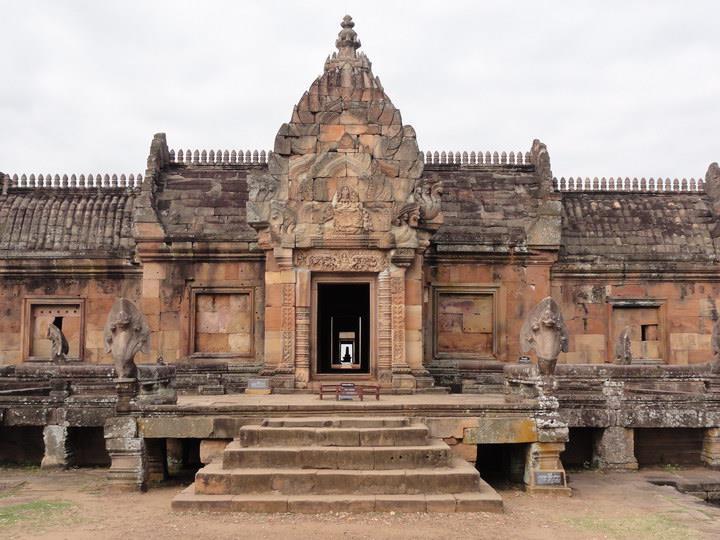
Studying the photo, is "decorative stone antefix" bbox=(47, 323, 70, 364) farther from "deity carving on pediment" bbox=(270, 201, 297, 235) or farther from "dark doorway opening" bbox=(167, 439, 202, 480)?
"deity carving on pediment" bbox=(270, 201, 297, 235)

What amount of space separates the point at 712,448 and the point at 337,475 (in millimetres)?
8279

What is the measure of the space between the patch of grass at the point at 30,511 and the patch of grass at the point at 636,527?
7.09 m

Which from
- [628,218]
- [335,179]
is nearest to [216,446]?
[335,179]

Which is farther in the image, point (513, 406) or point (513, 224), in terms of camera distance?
point (513, 224)

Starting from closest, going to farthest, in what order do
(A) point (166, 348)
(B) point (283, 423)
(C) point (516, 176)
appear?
(B) point (283, 423) < (A) point (166, 348) < (C) point (516, 176)

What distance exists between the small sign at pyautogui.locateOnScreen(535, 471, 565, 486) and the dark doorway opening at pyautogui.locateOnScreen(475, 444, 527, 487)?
0.72 meters

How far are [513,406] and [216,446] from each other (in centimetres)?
480

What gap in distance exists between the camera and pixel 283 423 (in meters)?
12.8

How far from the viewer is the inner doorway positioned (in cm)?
2325

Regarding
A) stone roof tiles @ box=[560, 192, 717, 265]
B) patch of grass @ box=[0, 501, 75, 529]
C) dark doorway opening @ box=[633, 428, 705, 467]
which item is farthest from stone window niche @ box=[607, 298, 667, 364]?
patch of grass @ box=[0, 501, 75, 529]

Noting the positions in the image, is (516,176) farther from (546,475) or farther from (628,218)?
(546,475)

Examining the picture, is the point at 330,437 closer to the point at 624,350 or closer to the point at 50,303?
the point at 624,350

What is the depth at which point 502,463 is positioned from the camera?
14719 millimetres

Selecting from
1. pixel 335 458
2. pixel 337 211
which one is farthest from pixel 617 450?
pixel 337 211
